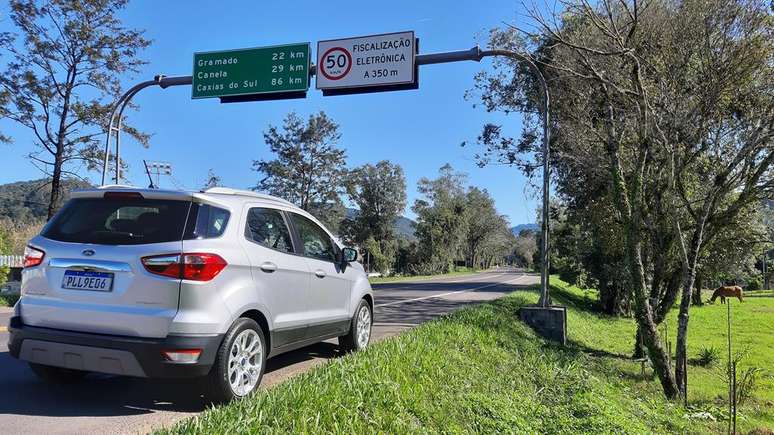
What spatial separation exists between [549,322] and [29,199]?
78.1 ft

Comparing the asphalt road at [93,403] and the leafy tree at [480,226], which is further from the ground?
the leafy tree at [480,226]

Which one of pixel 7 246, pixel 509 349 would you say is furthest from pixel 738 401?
pixel 7 246

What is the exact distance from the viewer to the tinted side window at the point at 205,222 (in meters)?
4.33

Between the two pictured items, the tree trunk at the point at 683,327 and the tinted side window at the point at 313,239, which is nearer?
the tinted side window at the point at 313,239

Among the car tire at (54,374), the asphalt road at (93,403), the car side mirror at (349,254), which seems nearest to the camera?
the asphalt road at (93,403)

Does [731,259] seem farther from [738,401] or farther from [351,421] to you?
[351,421]

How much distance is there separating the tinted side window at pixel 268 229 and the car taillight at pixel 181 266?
2.28ft

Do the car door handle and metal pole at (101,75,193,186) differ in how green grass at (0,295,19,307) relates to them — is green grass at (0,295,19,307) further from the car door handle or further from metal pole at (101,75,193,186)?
the car door handle

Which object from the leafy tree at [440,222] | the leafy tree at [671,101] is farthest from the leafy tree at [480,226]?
the leafy tree at [671,101]

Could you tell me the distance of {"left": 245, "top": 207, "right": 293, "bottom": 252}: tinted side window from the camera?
4.99 metres

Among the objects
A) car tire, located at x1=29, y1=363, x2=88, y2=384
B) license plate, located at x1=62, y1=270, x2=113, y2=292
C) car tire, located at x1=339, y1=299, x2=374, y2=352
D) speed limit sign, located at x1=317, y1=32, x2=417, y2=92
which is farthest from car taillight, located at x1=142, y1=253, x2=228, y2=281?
speed limit sign, located at x1=317, y1=32, x2=417, y2=92

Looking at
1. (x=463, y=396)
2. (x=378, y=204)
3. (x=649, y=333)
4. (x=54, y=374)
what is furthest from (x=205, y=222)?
(x=378, y=204)

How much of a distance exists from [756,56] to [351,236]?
6050cm

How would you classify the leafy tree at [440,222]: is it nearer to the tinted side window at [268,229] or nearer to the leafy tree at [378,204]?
the leafy tree at [378,204]
